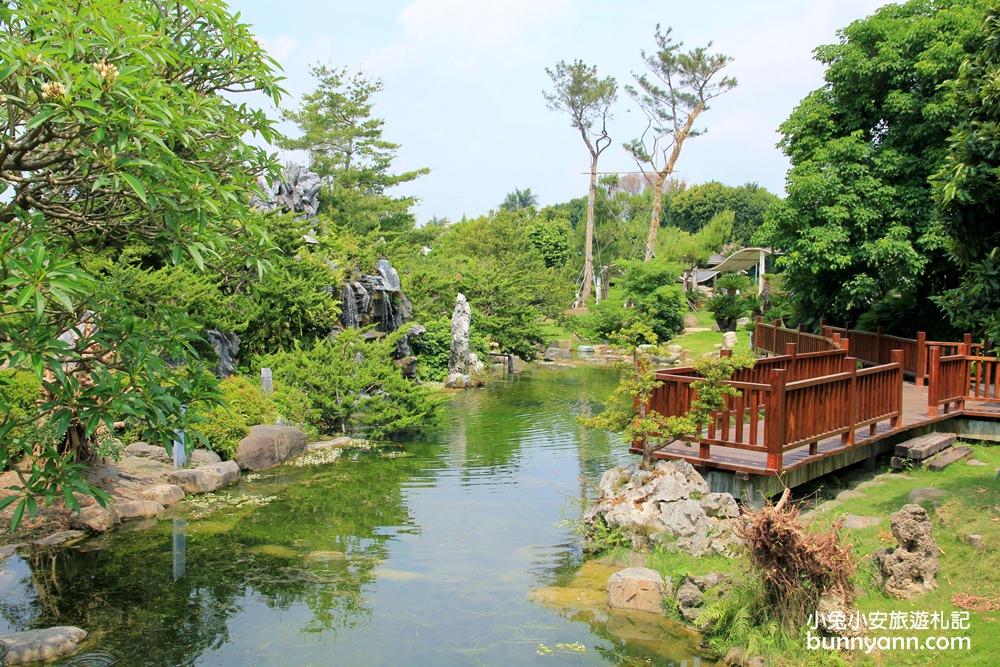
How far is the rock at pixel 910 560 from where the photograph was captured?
522 centimetres

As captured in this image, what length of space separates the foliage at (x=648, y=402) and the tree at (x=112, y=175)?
4125 mm

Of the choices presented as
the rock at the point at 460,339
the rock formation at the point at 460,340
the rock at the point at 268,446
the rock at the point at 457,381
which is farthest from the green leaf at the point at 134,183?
the rock at the point at 460,339

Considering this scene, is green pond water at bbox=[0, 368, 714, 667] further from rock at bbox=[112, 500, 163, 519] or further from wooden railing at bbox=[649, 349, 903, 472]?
wooden railing at bbox=[649, 349, 903, 472]

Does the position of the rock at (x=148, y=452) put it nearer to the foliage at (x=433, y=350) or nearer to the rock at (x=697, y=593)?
the rock at (x=697, y=593)

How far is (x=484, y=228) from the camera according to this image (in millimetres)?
32844

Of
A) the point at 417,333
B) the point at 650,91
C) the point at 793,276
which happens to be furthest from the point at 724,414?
the point at 650,91

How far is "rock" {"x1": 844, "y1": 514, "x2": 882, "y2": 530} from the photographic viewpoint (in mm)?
6754

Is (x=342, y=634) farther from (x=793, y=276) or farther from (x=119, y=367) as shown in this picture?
(x=793, y=276)

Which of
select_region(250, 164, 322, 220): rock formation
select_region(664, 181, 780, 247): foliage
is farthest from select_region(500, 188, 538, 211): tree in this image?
select_region(250, 164, 322, 220): rock formation

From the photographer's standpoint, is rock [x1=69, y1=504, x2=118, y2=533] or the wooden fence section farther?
the wooden fence section

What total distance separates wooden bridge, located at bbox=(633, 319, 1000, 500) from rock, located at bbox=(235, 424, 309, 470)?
568 cm

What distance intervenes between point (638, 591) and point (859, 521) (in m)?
2.20

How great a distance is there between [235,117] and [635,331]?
435 centimetres

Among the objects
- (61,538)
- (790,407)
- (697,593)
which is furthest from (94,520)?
(790,407)
